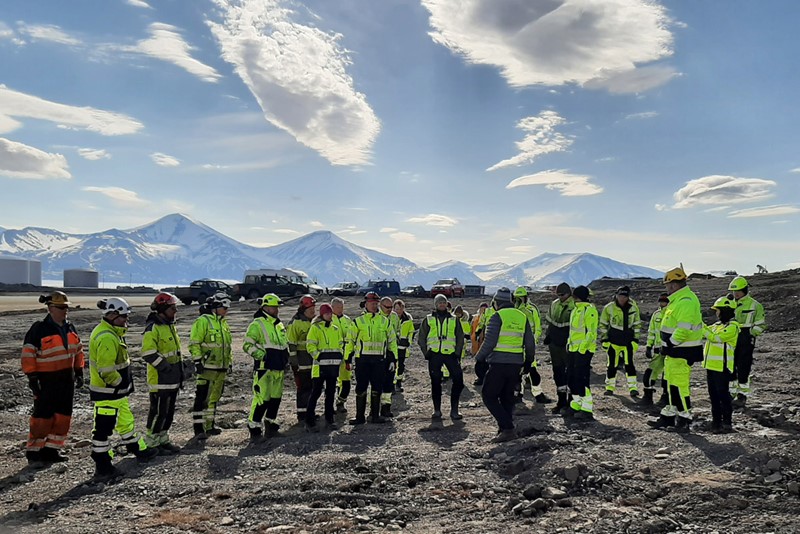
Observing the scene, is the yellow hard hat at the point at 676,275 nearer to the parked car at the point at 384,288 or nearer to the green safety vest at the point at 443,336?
the green safety vest at the point at 443,336

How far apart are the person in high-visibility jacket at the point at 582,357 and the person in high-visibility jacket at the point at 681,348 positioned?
A: 3.92ft

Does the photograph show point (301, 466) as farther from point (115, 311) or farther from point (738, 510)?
point (738, 510)

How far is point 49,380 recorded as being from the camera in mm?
7102

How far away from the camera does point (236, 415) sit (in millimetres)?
10125

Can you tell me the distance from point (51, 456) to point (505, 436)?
620 centimetres

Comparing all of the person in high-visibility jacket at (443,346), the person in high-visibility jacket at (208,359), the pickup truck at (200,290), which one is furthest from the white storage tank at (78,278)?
the person in high-visibility jacket at (443,346)

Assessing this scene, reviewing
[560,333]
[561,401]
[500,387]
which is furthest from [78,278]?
[500,387]

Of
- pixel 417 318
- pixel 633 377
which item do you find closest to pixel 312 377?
pixel 633 377

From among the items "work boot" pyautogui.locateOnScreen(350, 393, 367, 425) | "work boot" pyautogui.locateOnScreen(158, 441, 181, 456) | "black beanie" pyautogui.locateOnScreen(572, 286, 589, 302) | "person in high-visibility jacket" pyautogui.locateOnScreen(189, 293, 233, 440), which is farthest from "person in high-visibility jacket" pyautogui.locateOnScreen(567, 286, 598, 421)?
"work boot" pyautogui.locateOnScreen(158, 441, 181, 456)

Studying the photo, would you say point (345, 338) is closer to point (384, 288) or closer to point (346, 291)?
point (384, 288)

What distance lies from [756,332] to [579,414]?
136 inches

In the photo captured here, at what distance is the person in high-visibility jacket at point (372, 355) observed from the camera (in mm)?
9047

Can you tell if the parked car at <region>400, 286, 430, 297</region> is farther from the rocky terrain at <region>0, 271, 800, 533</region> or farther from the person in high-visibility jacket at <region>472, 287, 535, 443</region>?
the person in high-visibility jacket at <region>472, 287, 535, 443</region>

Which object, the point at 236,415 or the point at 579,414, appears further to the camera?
the point at 236,415
